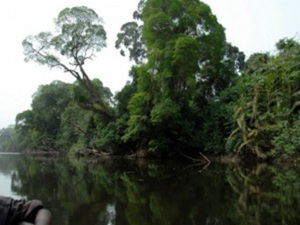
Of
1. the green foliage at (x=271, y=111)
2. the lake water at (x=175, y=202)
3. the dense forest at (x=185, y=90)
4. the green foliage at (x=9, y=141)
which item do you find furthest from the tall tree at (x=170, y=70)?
the green foliage at (x=9, y=141)

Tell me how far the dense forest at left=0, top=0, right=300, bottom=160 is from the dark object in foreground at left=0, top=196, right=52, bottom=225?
493 inches

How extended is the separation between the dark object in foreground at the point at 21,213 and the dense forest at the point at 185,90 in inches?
493

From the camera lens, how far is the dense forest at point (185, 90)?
584 inches

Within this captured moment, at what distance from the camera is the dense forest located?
14.8 metres

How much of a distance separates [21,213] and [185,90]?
748 inches

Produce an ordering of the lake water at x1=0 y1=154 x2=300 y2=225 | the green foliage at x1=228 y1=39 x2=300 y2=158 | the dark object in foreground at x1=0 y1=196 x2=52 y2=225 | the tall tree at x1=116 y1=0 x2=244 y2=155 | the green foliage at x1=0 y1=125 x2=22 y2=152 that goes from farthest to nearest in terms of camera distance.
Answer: the green foliage at x1=0 y1=125 x2=22 y2=152 < the tall tree at x1=116 y1=0 x2=244 y2=155 < the green foliage at x1=228 y1=39 x2=300 y2=158 < the lake water at x1=0 y1=154 x2=300 y2=225 < the dark object in foreground at x1=0 y1=196 x2=52 y2=225

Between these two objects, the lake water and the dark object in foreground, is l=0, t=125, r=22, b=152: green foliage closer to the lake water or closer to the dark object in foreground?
the lake water

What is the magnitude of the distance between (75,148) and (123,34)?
1113 centimetres

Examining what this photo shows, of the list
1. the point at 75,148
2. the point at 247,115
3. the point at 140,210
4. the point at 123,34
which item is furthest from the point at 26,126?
the point at 140,210

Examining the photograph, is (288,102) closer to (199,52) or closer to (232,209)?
(199,52)

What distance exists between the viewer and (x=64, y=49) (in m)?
25.0

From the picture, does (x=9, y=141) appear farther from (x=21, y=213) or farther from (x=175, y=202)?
(x=21, y=213)

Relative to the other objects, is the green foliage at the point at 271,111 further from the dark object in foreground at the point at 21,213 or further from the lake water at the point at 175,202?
the dark object in foreground at the point at 21,213

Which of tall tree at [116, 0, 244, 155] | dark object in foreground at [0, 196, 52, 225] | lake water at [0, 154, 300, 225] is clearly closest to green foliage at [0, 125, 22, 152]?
tall tree at [116, 0, 244, 155]
